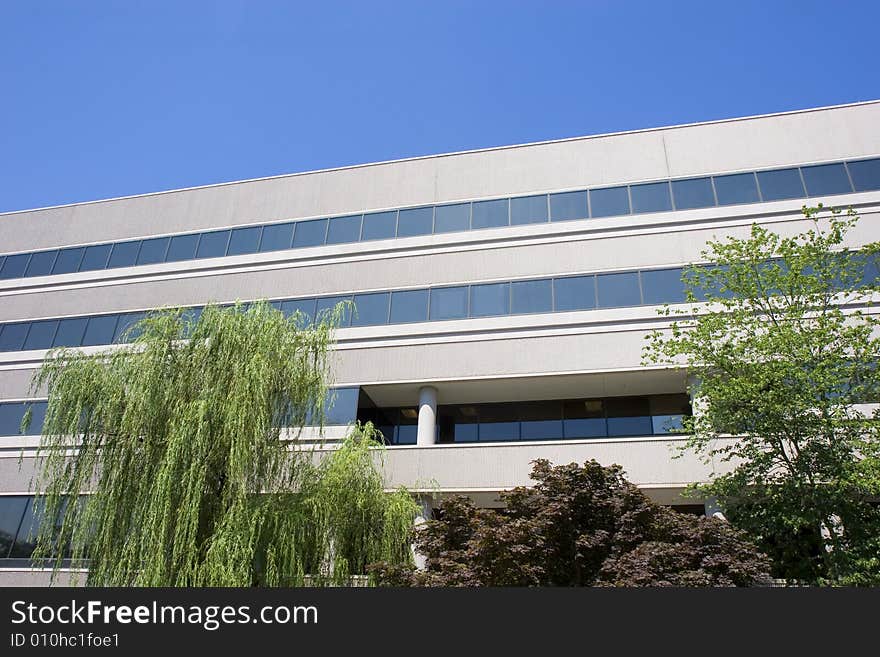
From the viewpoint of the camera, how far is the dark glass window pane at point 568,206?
19.2m

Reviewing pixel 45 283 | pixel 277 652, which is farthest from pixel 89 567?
pixel 45 283

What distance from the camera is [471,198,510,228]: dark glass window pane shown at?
64.8 ft

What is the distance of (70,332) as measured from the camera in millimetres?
21734

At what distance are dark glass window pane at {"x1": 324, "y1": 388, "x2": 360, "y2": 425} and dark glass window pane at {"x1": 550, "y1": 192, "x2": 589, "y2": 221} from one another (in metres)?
8.54

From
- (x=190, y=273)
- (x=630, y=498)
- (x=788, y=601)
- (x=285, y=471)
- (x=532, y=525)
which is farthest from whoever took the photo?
(x=190, y=273)

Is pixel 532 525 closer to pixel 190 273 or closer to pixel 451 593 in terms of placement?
pixel 451 593

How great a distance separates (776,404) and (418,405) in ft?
35.0

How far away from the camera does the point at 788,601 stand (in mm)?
3609

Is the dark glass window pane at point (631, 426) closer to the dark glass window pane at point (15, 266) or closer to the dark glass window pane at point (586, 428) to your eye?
the dark glass window pane at point (586, 428)

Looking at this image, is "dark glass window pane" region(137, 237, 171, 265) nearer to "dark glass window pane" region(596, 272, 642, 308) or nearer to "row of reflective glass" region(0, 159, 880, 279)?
"row of reflective glass" region(0, 159, 880, 279)

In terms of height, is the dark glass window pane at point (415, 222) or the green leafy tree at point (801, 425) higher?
the dark glass window pane at point (415, 222)

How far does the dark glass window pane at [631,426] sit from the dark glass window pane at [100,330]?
56.6 ft

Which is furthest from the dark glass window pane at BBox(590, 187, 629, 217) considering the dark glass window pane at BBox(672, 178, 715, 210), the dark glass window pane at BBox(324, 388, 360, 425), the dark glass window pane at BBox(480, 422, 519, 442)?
the dark glass window pane at BBox(324, 388, 360, 425)

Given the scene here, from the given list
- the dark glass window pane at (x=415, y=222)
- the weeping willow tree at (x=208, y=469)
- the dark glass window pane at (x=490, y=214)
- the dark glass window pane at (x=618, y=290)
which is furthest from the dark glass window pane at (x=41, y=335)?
the dark glass window pane at (x=618, y=290)
